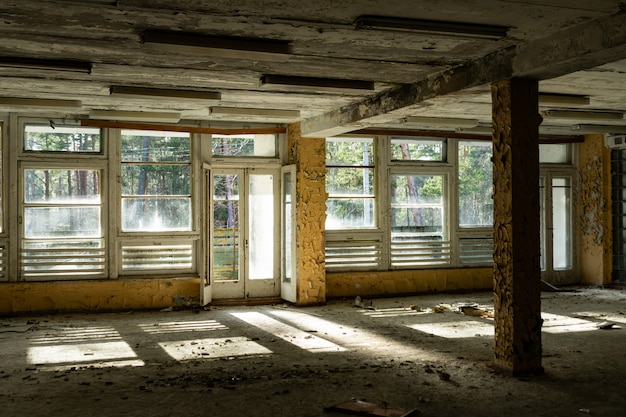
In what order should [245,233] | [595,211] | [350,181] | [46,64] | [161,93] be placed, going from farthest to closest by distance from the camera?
[595,211]
[350,181]
[245,233]
[161,93]
[46,64]

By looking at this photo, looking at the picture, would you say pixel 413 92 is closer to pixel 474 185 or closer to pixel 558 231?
pixel 474 185

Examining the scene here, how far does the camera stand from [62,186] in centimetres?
930

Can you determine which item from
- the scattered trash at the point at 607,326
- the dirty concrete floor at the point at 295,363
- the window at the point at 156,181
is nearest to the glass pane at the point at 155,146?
the window at the point at 156,181

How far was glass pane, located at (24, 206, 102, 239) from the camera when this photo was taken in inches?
362

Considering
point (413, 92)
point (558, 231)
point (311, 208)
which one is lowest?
point (558, 231)

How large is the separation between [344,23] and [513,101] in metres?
1.81

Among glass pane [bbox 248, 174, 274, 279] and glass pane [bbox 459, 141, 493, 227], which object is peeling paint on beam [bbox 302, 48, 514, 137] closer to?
glass pane [bbox 248, 174, 274, 279]

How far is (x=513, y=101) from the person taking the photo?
5.64m

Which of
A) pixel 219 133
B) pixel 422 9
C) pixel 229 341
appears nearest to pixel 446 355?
pixel 229 341

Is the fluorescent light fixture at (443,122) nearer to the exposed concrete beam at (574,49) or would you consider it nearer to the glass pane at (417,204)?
the glass pane at (417,204)

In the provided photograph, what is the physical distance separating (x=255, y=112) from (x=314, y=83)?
226cm

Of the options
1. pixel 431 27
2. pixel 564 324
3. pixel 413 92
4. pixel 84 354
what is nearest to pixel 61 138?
pixel 84 354

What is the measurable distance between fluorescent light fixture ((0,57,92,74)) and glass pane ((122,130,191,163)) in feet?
11.9

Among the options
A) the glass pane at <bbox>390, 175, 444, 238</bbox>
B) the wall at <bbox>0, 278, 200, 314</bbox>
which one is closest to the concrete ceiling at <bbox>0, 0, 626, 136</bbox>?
the wall at <bbox>0, 278, 200, 314</bbox>
